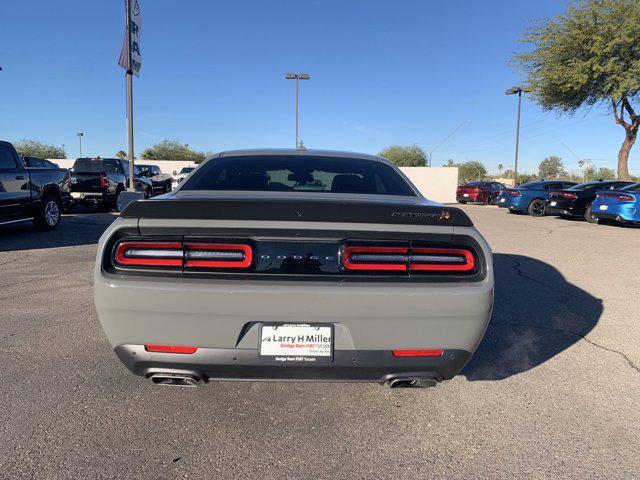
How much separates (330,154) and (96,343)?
94.9 inches

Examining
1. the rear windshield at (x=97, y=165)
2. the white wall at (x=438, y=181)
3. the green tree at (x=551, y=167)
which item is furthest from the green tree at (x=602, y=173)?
the rear windshield at (x=97, y=165)

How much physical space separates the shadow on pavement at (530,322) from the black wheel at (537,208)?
1233 centimetres

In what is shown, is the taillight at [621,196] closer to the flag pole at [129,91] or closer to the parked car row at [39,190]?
the parked car row at [39,190]

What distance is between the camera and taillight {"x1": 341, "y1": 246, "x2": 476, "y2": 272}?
7.07 ft

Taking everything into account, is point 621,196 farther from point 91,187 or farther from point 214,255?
point 91,187

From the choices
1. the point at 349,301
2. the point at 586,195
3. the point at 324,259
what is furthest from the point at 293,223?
the point at 586,195

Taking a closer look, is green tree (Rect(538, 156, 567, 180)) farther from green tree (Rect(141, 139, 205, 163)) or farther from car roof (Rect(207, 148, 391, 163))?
car roof (Rect(207, 148, 391, 163))

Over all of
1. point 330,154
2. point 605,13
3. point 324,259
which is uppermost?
point 605,13

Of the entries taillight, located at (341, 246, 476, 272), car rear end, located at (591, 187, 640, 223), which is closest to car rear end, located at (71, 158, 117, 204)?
taillight, located at (341, 246, 476, 272)

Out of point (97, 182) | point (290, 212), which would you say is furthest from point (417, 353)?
point (97, 182)

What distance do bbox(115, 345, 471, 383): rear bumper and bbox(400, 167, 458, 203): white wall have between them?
30.6 meters

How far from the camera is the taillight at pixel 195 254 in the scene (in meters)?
2.14

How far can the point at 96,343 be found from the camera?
11.7 feet

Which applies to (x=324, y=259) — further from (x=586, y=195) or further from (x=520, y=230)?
(x=586, y=195)
